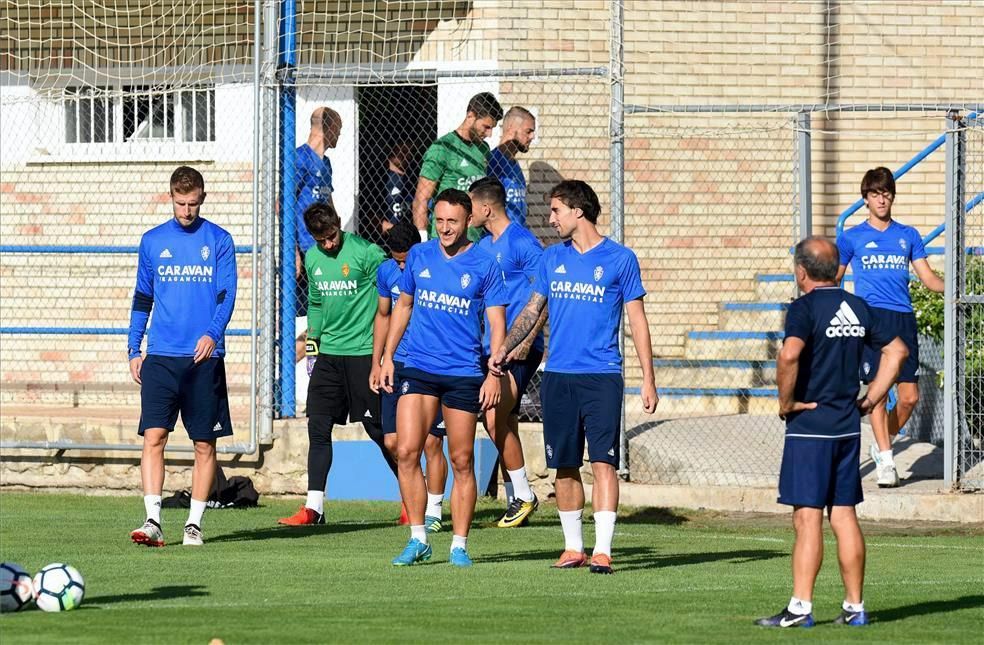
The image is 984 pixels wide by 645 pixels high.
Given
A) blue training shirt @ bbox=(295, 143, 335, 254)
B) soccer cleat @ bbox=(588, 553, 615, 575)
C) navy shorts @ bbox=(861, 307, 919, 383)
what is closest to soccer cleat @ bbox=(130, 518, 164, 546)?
soccer cleat @ bbox=(588, 553, 615, 575)

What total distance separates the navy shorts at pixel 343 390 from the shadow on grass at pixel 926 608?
16.5 ft

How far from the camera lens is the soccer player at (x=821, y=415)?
Answer: 730 cm

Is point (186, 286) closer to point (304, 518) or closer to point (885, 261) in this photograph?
point (304, 518)

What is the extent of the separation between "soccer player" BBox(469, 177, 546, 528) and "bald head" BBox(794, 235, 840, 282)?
4.35 metres

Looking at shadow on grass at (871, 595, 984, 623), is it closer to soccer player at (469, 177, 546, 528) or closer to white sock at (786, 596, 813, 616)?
white sock at (786, 596, 813, 616)

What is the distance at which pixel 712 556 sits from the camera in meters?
10.3

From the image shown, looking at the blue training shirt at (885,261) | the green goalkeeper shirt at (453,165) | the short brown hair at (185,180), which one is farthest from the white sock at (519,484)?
the short brown hair at (185,180)

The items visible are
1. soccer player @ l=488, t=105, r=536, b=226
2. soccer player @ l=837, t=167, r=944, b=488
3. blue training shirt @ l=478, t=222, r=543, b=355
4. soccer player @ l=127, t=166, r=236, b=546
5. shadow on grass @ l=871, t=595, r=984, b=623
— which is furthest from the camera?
soccer player @ l=488, t=105, r=536, b=226

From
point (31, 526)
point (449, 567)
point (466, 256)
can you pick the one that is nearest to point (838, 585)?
→ point (449, 567)

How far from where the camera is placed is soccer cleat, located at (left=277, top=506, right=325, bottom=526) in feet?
39.0

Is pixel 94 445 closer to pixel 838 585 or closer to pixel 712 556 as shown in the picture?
pixel 712 556

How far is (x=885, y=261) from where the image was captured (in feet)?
41.3

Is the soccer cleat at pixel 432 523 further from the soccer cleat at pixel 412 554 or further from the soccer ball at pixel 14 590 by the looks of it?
the soccer ball at pixel 14 590

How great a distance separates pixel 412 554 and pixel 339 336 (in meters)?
3.09
